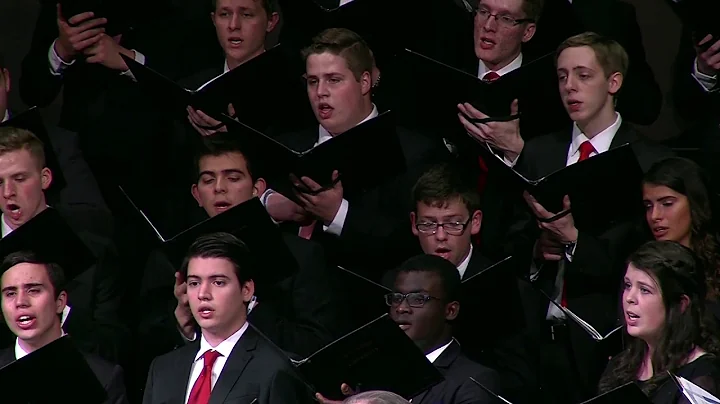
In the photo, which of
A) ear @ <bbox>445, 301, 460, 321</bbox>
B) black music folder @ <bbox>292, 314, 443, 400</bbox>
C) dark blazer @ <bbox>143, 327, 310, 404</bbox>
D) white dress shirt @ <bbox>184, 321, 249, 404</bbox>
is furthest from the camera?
ear @ <bbox>445, 301, 460, 321</bbox>

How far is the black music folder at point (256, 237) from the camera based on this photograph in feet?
15.1

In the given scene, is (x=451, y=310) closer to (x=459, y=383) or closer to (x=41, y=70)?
(x=459, y=383)

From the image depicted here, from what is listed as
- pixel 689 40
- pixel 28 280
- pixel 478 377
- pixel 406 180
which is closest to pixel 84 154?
pixel 28 280

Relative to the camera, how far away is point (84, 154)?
18.0 feet

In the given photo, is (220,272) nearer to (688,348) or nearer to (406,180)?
(406,180)

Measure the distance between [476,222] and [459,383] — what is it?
76 cm

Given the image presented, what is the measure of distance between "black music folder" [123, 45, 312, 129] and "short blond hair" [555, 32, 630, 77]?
0.97 meters

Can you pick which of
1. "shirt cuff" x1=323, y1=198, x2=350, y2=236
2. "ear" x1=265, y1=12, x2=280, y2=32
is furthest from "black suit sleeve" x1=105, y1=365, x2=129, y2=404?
"ear" x1=265, y1=12, x2=280, y2=32

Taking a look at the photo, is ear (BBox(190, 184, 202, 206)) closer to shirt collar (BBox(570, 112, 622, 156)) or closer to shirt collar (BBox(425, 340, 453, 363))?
shirt collar (BBox(425, 340, 453, 363))

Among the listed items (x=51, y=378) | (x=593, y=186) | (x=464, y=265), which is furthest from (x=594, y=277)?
(x=51, y=378)

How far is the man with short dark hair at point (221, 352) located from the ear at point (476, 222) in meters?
0.82

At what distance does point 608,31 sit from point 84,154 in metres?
2.02

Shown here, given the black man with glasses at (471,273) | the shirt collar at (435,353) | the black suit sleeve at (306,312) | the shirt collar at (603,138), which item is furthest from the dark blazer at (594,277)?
the black suit sleeve at (306,312)

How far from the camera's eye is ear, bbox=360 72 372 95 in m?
5.15
